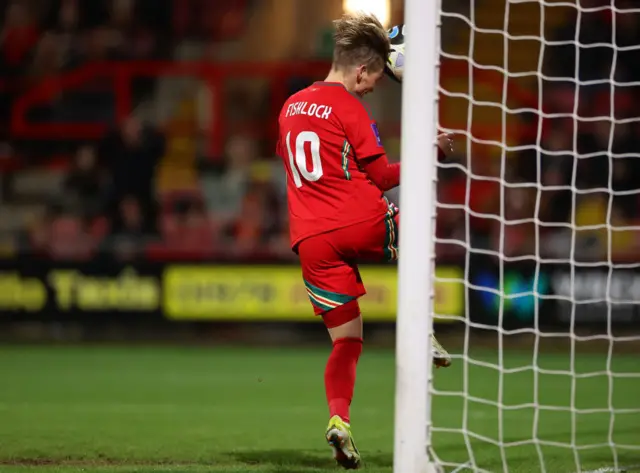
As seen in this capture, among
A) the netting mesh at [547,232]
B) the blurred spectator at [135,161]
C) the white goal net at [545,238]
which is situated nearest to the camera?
the white goal net at [545,238]

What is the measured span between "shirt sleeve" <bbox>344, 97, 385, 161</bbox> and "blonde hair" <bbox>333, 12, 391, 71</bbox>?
7.7 inches

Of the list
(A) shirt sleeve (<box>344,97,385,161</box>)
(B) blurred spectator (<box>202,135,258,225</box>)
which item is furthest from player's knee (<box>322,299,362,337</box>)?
(B) blurred spectator (<box>202,135,258,225</box>)

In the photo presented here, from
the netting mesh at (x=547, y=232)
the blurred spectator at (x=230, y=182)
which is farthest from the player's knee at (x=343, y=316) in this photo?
the blurred spectator at (x=230, y=182)

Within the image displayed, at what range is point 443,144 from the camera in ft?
14.0

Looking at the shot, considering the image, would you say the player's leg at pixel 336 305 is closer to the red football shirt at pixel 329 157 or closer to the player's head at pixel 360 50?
the red football shirt at pixel 329 157

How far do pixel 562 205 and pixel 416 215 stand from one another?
8951mm

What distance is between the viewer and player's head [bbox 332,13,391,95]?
4785 mm

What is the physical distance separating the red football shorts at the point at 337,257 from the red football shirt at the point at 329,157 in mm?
36

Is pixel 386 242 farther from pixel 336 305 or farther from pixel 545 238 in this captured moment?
pixel 545 238

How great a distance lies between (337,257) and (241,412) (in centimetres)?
245

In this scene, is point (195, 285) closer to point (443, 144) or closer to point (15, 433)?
point (15, 433)

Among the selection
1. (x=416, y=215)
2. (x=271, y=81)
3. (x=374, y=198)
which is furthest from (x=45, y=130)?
(x=416, y=215)

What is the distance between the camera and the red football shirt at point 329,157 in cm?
481

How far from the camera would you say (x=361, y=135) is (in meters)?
4.77
